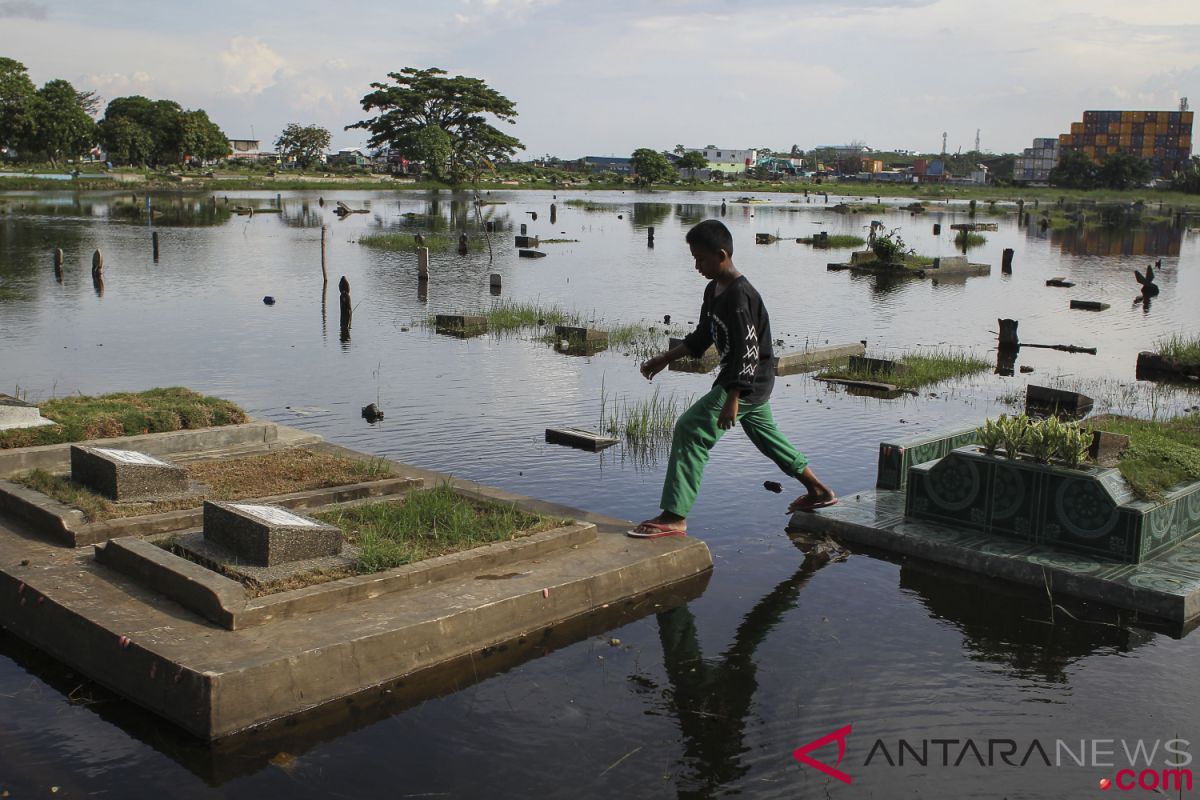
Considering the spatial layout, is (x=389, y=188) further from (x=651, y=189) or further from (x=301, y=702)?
(x=301, y=702)

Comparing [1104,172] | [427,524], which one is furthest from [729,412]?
[1104,172]

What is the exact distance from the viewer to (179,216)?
61.4 meters

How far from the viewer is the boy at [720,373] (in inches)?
325

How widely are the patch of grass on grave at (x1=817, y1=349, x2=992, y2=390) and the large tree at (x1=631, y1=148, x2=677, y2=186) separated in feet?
416

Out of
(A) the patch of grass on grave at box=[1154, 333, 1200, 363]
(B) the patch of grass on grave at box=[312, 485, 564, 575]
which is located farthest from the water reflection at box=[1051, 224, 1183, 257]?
(B) the patch of grass on grave at box=[312, 485, 564, 575]

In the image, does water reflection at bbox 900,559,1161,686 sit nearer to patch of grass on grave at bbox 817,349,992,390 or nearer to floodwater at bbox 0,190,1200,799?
floodwater at bbox 0,190,1200,799

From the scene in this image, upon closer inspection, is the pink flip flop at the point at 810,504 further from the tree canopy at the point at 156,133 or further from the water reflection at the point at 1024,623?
the tree canopy at the point at 156,133

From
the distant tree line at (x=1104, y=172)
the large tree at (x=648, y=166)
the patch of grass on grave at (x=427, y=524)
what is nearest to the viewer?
the patch of grass on grave at (x=427, y=524)

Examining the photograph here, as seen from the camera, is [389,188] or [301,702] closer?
[301,702]

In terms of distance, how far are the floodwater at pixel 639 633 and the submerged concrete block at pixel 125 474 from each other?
1.77 meters

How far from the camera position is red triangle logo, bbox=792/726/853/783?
228 inches

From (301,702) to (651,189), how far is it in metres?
139

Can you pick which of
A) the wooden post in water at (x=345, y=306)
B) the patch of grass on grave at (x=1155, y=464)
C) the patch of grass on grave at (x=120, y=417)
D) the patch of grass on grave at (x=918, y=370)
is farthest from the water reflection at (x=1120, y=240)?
the patch of grass on grave at (x=120, y=417)

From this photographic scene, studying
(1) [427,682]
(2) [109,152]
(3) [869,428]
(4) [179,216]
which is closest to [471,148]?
(2) [109,152]
